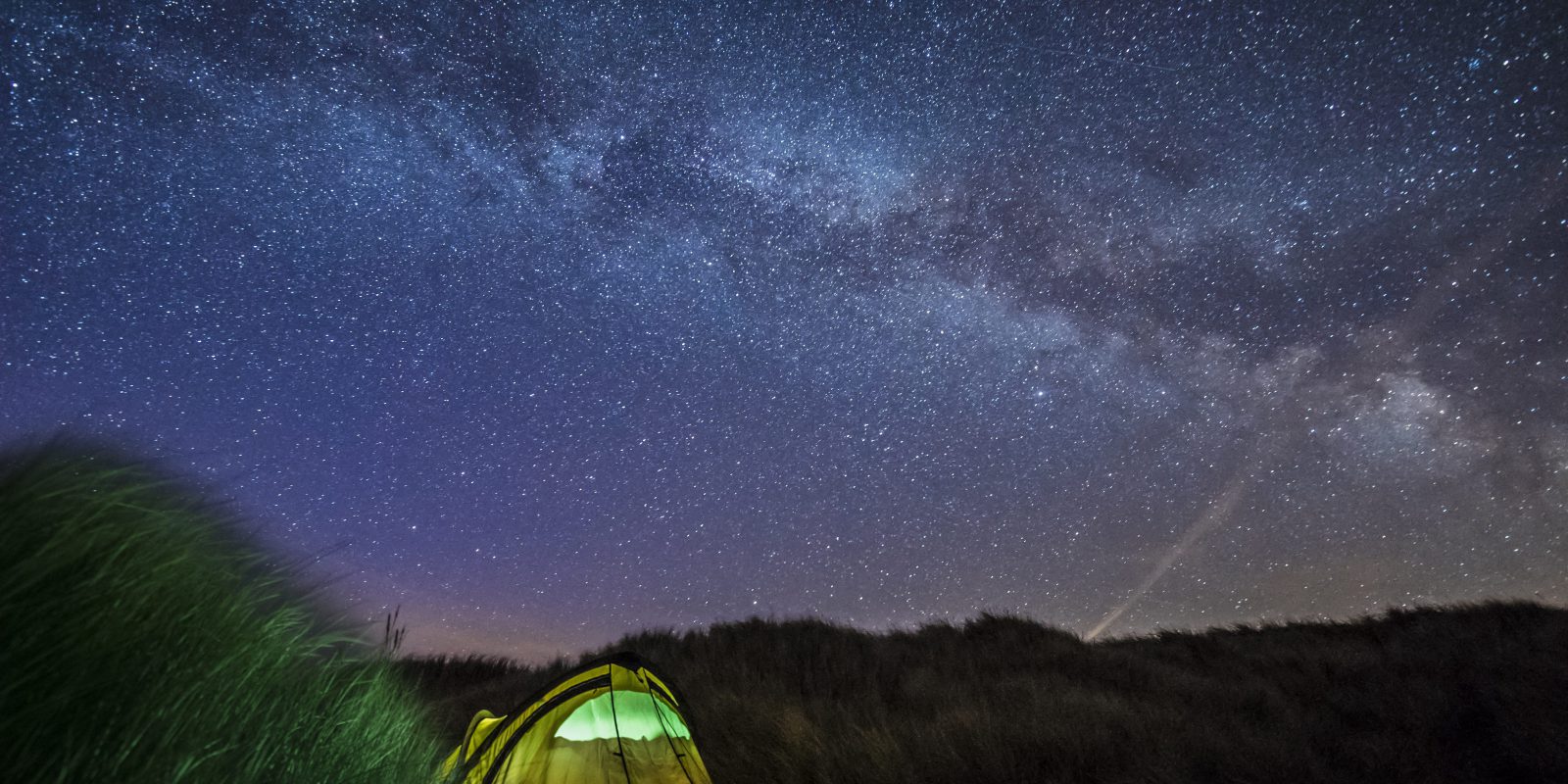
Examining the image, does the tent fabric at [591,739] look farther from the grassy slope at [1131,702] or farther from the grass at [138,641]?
the grass at [138,641]

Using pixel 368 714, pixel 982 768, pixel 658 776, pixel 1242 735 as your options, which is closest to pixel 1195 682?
pixel 1242 735

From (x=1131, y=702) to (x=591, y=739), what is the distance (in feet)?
19.5

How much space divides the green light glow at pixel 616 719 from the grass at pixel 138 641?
3387mm

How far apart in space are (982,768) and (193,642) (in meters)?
5.83

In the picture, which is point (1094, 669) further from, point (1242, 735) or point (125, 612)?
point (125, 612)

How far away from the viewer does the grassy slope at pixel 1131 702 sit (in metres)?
6.02

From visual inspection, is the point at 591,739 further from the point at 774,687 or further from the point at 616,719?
the point at 774,687

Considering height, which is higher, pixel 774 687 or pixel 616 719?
pixel 774 687

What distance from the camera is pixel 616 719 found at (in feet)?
18.5

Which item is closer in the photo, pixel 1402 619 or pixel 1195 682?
pixel 1195 682

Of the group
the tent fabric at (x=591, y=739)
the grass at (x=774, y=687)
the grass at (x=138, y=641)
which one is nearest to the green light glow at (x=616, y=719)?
the tent fabric at (x=591, y=739)

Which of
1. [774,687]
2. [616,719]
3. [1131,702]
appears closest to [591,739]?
[616,719]

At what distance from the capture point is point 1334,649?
10664 mm

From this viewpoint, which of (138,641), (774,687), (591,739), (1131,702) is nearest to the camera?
(138,641)
